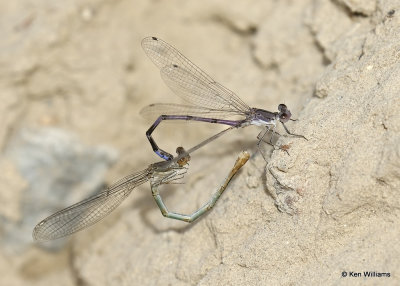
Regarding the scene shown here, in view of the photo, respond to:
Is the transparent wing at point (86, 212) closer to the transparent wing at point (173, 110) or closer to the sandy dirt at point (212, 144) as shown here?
the sandy dirt at point (212, 144)

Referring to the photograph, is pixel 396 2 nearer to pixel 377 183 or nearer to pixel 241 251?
pixel 377 183

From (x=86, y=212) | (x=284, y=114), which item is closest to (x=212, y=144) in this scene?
(x=284, y=114)

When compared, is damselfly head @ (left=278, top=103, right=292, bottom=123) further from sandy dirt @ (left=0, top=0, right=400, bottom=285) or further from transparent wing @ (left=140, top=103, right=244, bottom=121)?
transparent wing @ (left=140, top=103, right=244, bottom=121)

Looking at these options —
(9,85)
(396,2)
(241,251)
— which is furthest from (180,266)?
(9,85)

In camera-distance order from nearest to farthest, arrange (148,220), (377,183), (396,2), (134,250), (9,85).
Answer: (377,183) → (396,2) → (134,250) → (148,220) → (9,85)

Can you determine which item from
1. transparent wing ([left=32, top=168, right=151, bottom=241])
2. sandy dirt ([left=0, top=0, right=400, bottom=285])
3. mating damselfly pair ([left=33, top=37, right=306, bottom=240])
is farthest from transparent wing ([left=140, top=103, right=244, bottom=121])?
transparent wing ([left=32, top=168, right=151, bottom=241])

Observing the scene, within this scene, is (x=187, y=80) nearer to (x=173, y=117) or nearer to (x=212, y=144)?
(x=173, y=117)

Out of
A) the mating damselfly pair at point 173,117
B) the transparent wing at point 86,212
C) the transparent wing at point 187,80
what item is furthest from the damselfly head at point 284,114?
the transparent wing at point 86,212

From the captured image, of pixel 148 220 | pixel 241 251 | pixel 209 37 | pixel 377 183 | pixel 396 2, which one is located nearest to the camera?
pixel 377 183
